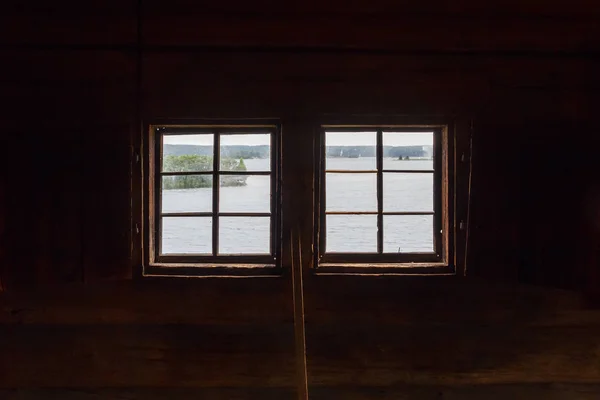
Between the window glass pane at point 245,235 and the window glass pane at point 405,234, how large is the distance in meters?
0.64

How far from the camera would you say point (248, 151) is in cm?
256

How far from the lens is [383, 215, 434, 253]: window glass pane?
2.55m

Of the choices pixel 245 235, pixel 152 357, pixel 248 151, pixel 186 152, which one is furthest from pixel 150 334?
pixel 248 151

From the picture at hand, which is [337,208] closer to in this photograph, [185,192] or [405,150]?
[405,150]

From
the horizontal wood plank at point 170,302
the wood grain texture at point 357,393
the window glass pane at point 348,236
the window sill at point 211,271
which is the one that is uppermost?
the window glass pane at point 348,236

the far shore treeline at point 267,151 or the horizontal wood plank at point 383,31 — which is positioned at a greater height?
the horizontal wood plank at point 383,31

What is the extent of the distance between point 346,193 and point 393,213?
270 mm

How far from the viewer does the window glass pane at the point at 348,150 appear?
2.54 m

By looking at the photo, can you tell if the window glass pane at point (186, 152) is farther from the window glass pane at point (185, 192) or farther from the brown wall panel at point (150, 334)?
the brown wall panel at point (150, 334)

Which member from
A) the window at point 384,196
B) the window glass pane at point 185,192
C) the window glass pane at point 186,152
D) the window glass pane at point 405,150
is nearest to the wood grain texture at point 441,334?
the window at point 384,196
